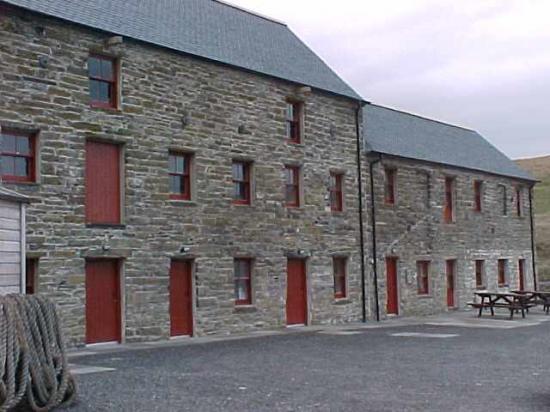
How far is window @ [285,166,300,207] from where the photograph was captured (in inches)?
961

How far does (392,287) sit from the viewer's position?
95.3 ft

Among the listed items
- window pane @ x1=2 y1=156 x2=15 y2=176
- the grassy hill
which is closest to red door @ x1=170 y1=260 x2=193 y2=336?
window pane @ x1=2 y1=156 x2=15 y2=176

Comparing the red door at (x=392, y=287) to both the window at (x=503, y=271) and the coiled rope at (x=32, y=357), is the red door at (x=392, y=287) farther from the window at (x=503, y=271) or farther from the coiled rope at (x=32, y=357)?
the coiled rope at (x=32, y=357)

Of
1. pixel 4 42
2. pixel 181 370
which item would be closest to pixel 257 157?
pixel 4 42

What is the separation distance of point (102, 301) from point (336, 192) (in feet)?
33.1

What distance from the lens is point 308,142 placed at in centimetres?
2491

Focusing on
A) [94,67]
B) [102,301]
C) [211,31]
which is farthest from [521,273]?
[94,67]

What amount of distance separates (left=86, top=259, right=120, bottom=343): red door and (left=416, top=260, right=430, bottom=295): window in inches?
577

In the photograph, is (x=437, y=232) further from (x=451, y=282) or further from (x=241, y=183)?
(x=241, y=183)

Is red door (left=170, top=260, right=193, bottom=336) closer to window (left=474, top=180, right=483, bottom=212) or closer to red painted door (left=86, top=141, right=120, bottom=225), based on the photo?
red painted door (left=86, top=141, right=120, bottom=225)

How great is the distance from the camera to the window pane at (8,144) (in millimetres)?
16953

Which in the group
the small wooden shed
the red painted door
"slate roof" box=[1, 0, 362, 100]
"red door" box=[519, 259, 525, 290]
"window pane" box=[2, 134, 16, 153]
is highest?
"slate roof" box=[1, 0, 362, 100]

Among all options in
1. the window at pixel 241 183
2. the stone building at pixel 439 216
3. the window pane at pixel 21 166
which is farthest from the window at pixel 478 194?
the window pane at pixel 21 166

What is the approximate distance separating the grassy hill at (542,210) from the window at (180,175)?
1130 inches
